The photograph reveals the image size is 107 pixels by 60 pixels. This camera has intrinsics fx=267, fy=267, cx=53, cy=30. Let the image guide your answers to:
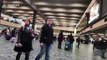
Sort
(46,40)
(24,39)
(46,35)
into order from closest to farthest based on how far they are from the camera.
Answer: (24,39), (46,40), (46,35)

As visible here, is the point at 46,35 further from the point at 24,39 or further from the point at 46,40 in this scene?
the point at 24,39

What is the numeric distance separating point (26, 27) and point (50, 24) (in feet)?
5.36

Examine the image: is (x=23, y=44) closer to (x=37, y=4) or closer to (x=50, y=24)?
(x=50, y=24)

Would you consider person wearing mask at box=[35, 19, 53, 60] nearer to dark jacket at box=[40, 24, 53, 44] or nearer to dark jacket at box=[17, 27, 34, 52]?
dark jacket at box=[40, 24, 53, 44]

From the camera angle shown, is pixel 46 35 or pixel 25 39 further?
pixel 46 35

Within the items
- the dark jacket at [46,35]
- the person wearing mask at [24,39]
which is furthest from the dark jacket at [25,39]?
the dark jacket at [46,35]

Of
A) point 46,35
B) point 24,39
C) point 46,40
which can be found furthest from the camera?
point 46,35

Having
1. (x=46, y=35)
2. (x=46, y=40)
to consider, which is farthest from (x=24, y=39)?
(x=46, y=35)

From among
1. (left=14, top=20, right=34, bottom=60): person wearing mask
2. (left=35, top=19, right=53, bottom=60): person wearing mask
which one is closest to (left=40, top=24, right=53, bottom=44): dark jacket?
(left=35, top=19, right=53, bottom=60): person wearing mask

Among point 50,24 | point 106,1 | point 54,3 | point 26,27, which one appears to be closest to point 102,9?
point 106,1

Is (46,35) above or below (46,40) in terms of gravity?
above

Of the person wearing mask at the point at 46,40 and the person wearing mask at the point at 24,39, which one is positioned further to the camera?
the person wearing mask at the point at 46,40

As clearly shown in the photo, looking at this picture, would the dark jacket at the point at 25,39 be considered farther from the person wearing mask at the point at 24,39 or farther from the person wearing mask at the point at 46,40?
the person wearing mask at the point at 46,40

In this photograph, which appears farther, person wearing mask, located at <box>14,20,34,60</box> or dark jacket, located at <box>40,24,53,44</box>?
dark jacket, located at <box>40,24,53,44</box>
